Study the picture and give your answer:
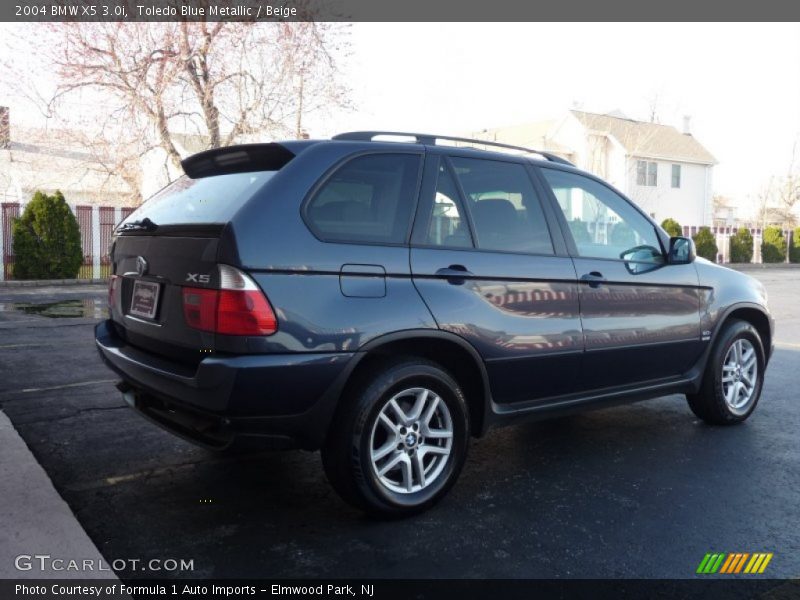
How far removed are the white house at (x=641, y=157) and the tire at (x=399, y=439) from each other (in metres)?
36.5

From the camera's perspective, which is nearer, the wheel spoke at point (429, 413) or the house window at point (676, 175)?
the wheel spoke at point (429, 413)

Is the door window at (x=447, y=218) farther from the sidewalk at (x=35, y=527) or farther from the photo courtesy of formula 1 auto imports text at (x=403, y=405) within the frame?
the sidewalk at (x=35, y=527)

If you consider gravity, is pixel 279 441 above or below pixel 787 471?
above

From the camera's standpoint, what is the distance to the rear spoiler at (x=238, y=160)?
11.1 ft

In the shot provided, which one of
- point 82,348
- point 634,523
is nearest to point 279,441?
point 634,523

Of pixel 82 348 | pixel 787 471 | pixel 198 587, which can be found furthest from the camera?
pixel 82 348

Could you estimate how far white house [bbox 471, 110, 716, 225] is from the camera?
39.3 m

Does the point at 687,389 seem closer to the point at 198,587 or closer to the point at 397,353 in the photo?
the point at 397,353

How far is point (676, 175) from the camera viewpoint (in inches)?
1642

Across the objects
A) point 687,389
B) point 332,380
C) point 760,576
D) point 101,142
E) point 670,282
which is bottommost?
point 760,576

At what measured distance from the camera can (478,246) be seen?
3.75 metres

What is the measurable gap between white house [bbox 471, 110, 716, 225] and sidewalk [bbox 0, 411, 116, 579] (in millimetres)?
37173

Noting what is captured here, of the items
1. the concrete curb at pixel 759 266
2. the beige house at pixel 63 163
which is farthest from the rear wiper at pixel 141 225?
the concrete curb at pixel 759 266

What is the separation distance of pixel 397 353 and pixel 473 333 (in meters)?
0.44
